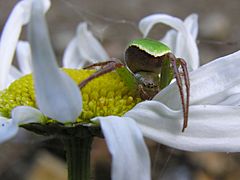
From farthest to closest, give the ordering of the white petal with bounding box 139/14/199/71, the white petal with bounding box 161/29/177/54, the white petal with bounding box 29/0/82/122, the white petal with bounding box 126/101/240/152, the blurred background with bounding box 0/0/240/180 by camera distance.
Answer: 1. the blurred background with bounding box 0/0/240/180
2. the white petal with bounding box 161/29/177/54
3. the white petal with bounding box 139/14/199/71
4. the white petal with bounding box 126/101/240/152
5. the white petal with bounding box 29/0/82/122

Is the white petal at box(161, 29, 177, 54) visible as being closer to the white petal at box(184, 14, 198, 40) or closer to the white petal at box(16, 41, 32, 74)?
the white petal at box(184, 14, 198, 40)

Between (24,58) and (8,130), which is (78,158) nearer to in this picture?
(8,130)

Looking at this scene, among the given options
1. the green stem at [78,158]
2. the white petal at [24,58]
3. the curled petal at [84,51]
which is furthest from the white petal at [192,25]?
the green stem at [78,158]

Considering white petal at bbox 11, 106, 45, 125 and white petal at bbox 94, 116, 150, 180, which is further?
white petal at bbox 11, 106, 45, 125

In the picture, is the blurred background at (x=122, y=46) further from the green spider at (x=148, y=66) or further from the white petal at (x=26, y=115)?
the white petal at (x=26, y=115)

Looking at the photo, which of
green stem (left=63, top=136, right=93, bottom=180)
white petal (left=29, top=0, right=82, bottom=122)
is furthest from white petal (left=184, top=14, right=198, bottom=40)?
white petal (left=29, top=0, right=82, bottom=122)

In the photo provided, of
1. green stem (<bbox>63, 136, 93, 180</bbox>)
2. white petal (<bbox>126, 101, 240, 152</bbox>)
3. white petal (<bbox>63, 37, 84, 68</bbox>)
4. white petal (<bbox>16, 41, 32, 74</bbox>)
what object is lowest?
white petal (<bbox>63, 37, 84, 68</bbox>)

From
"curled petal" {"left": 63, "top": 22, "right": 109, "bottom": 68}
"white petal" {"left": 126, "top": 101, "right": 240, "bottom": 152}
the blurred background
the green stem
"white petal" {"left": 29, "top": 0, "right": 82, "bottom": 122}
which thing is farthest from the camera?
the blurred background
